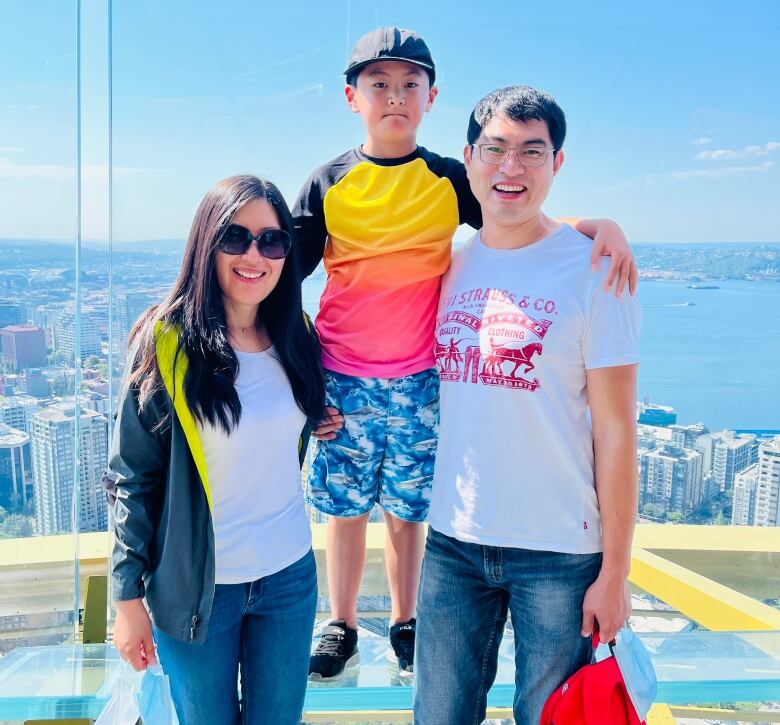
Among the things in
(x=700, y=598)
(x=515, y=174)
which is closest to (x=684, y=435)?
(x=700, y=598)

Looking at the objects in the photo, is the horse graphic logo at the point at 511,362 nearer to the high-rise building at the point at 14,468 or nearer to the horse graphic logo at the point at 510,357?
the horse graphic logo at the point at 510,357

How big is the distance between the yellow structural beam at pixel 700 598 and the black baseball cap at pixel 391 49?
167 centimetres

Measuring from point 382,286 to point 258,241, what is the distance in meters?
0.34

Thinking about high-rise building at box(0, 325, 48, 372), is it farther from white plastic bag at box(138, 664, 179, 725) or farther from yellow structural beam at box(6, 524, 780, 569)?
white plastic bag at box(138, 664, 179, 725)

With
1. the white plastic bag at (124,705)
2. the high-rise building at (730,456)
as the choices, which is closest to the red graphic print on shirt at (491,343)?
the white plastic bag at (124,705)

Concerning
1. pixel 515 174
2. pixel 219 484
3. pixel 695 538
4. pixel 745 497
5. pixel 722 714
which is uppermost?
pixel 515 174

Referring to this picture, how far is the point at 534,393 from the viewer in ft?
3.81

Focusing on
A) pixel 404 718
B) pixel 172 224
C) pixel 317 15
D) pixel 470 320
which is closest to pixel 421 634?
pixel 470 320

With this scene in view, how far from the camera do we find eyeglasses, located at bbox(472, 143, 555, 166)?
3.98 feet

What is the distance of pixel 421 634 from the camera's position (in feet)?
Result: 4.22

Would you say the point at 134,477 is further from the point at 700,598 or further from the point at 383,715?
the point at 700,598

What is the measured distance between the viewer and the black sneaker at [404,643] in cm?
165

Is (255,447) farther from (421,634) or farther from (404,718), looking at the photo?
(404,718)

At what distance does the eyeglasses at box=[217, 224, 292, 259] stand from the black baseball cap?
1.73ft
